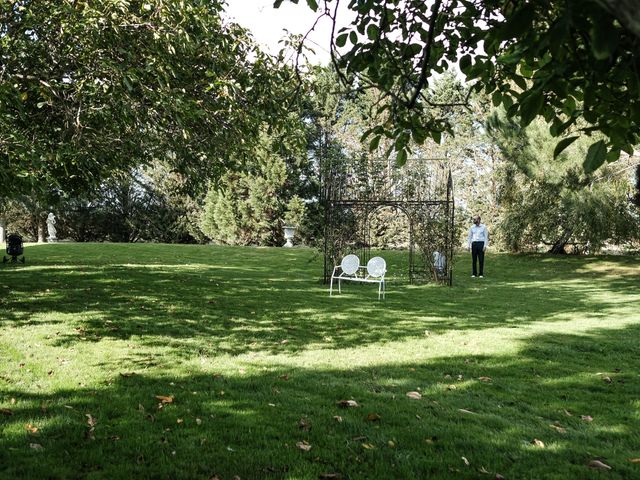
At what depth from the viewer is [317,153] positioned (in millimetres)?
31000

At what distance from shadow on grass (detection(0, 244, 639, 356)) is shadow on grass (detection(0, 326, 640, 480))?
142 centimetres

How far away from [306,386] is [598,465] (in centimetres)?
233

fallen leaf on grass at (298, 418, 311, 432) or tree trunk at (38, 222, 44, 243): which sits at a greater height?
tree trunk at (38, 222, 44, 243)

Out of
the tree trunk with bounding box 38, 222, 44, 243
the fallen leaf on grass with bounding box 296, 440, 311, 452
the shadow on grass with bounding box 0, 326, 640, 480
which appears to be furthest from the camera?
the tree trunk with bounding box 38, 222, 44, 243

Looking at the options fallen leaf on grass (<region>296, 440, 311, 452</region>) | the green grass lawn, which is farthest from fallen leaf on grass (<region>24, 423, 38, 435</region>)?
fallen leaf on grass (<region>296, 440, 311, 452</region>)

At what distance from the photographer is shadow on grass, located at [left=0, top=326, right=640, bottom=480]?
313cm

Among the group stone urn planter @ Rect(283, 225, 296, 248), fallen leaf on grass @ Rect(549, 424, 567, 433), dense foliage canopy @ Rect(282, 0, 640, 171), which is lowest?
fallen leaf on grass @ Rect(549, 424, 567, 433)

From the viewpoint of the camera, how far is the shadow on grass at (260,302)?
22.4 feet

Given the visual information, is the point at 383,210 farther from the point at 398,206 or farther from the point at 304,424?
the point at 304,424

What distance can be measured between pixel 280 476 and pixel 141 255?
16.5 m

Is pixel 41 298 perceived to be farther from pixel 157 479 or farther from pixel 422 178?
pixel 422 178

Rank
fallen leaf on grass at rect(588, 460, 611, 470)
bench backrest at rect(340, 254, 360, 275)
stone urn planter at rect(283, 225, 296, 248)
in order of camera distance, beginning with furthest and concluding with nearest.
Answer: stone urn planter at rect(283, 225, 296, 248)
bench backrest at rect(340, 254, 360, 275)
fallen leaf on grass at rect(588, 460, 611, 470)

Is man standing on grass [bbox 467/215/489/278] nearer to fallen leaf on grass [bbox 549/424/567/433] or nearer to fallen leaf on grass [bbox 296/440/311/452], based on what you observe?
fallen leaf on grass [bbox 549/424/567/433]

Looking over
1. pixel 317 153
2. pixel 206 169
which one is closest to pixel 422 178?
pixel 206 169
